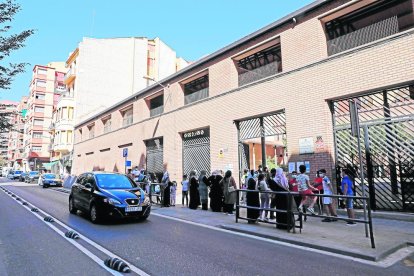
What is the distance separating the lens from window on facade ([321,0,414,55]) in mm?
10625

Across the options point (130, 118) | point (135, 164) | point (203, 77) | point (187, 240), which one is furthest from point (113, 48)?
point (187, 240)

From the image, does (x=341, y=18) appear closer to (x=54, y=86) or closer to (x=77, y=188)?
(x=77, y=188)

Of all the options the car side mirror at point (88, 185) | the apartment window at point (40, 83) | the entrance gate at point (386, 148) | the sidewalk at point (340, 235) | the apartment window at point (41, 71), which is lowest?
the sidewalk at point (340, 235)

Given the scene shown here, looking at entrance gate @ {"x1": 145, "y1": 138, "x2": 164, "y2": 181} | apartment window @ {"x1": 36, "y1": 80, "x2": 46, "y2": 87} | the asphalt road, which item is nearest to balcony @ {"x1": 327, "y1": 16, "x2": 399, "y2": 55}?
the asphalt road

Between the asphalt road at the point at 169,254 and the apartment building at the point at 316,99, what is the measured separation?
2953 mm

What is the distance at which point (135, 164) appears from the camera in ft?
77.8

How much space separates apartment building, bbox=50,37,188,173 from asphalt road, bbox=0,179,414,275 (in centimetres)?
3139

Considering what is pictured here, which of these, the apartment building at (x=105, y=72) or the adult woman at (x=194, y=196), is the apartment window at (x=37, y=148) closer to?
the apartment building at (x=105, y=72)

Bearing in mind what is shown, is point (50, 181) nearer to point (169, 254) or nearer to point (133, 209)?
point (133, 209)

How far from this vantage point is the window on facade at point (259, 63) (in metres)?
14.1

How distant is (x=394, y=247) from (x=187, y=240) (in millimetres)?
4310

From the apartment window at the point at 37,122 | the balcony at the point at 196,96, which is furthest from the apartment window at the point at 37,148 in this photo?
the balcony at the point at 196,96

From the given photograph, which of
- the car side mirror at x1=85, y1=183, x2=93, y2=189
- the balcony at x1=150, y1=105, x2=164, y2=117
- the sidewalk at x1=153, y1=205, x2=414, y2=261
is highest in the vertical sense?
the balcony at x1=150, y1=105, x2=164, y2=117

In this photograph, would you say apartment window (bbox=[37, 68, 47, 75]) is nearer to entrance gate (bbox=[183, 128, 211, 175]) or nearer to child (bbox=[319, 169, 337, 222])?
entrance gate (bbox=[183, 128, 211, 175])
